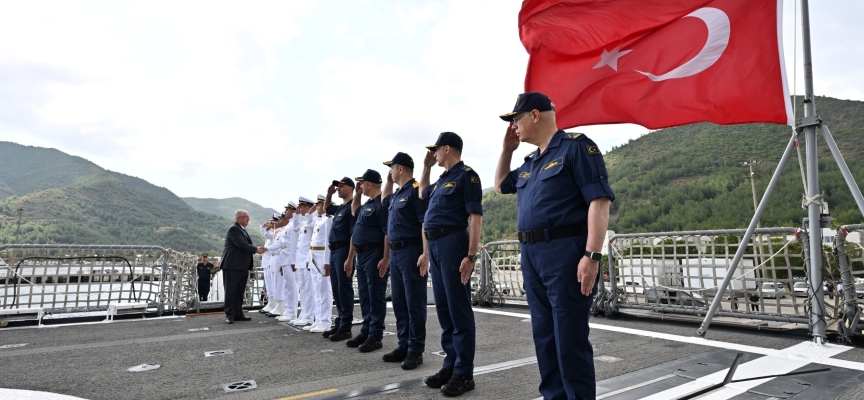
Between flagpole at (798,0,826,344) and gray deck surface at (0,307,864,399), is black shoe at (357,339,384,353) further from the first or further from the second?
flagpole at (798,0,826,344)

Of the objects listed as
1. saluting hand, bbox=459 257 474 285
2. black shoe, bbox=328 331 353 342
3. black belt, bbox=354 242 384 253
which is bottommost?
black shoe, bbox=328 331 353 342

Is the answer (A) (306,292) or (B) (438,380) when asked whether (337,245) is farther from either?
(B) (438,380)

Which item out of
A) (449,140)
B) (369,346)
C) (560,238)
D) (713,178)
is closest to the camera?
(560,238)

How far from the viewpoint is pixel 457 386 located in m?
2.94

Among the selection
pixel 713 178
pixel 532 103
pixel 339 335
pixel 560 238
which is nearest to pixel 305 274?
pixel 339 335

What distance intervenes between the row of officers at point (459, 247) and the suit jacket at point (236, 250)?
1562 mm

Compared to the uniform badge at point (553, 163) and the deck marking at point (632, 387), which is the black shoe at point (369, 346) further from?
the uniform badge at point (553, 163)

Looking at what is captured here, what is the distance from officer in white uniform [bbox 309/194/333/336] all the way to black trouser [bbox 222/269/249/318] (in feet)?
6.18

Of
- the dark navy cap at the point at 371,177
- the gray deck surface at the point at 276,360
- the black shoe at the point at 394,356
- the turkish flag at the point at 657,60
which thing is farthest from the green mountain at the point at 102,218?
the turkish flag at the point at 657,60

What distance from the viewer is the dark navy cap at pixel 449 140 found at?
365 centimetres

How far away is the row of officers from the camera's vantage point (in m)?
2.18

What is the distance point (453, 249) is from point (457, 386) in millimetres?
929

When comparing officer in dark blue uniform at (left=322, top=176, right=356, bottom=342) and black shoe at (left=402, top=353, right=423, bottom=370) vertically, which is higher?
officer in dark blue uniform at (left=322, top=176, right=356, bottom=342)

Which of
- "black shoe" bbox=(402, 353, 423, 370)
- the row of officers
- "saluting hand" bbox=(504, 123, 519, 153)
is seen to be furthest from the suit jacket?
"saluting hand" bbox=(504, 123, 519, 153)
